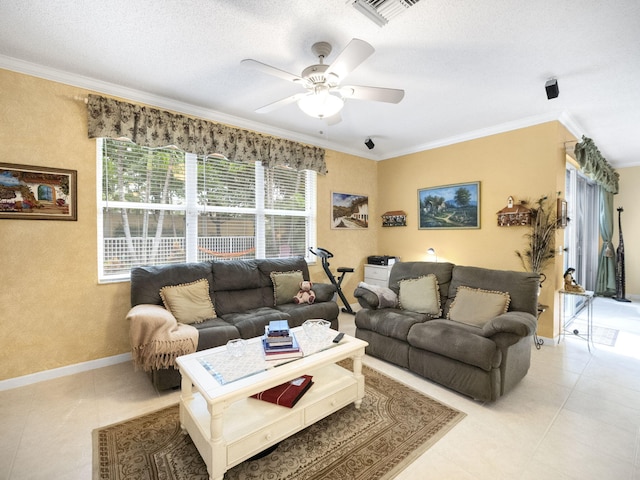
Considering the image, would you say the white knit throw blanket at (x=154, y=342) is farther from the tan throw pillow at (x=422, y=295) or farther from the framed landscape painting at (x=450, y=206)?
the framed landscape painting at (x=450, y=206)

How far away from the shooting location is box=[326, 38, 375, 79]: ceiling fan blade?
1660mm

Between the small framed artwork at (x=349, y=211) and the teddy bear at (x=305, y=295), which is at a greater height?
the small framed artwork at (x=349, y=211)

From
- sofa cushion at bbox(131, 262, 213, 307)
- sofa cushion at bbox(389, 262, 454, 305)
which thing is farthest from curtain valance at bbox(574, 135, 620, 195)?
sofa cushion at bbox(131, 262, 213, 307)

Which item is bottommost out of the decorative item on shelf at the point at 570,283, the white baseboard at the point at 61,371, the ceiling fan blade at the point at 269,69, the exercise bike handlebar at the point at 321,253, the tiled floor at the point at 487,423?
the tiled floor at the point at 487,423

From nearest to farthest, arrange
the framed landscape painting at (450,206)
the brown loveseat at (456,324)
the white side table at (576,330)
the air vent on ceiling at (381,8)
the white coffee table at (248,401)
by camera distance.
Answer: the white coffee table at (248,401) → the air vent on ceiling at (381,8) → the brown loveseat at (456,324) → the white side table at (576,330) → the framed landscape painting at (450,206)

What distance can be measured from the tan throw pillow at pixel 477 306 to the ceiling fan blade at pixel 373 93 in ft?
6.26

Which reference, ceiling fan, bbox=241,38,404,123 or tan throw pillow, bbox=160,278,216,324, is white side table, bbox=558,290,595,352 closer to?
ceiling fan, bbox=241,38,404,123

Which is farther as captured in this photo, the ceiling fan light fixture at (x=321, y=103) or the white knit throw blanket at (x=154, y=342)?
the white knit throw blanket at (x=154, y=342)

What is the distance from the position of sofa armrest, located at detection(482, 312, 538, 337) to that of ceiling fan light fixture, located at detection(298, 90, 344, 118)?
2.02 meters

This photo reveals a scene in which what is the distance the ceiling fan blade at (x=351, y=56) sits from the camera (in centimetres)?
166

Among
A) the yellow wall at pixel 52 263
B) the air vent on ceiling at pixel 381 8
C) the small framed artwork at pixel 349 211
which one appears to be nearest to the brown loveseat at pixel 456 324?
the small framed artwork at pixel 349 211

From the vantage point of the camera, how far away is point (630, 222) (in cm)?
Result: 568

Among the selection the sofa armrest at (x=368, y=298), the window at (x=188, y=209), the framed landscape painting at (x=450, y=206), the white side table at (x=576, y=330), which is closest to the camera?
the window at (x=188, y=209)

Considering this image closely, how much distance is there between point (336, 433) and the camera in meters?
1.90
